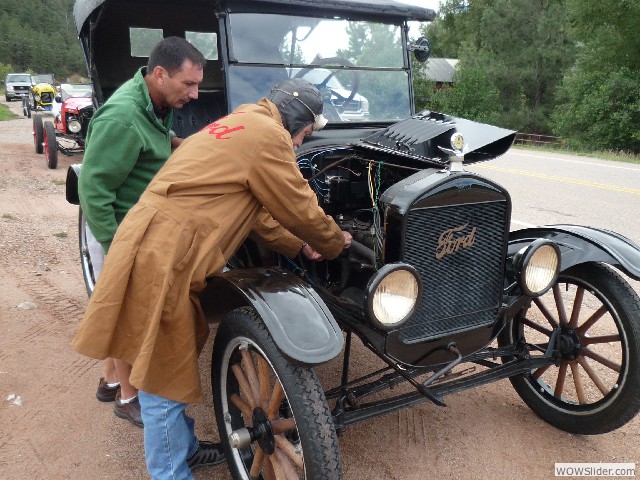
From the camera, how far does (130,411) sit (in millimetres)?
2775

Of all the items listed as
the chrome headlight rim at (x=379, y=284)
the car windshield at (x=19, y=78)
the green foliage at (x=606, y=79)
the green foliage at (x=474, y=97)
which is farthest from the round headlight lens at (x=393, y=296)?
the car windshield at (x=19, y=78)

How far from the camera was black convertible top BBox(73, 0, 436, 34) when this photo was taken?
325 cm

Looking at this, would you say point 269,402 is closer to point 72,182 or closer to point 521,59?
point 72,182

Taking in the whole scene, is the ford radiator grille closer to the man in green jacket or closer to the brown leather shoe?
the man in green jacket

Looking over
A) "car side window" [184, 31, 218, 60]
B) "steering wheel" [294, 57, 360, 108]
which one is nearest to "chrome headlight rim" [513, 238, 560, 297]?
"steering wheel" [294, 57, 360, 108]

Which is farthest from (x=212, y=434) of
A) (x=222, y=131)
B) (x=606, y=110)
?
(x=606, y=110)

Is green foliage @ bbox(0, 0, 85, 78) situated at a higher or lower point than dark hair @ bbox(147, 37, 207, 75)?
higher

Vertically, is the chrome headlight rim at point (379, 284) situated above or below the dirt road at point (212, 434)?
above

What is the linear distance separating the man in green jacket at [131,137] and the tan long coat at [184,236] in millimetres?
468

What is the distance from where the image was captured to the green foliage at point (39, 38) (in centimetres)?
6938

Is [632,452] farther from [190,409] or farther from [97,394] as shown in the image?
[97,394]

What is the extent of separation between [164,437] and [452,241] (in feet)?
4.61

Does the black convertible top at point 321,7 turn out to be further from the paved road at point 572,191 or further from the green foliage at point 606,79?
the green foliage at point 606,79

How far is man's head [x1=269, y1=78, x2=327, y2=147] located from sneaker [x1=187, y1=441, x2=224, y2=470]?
55.0 inches
